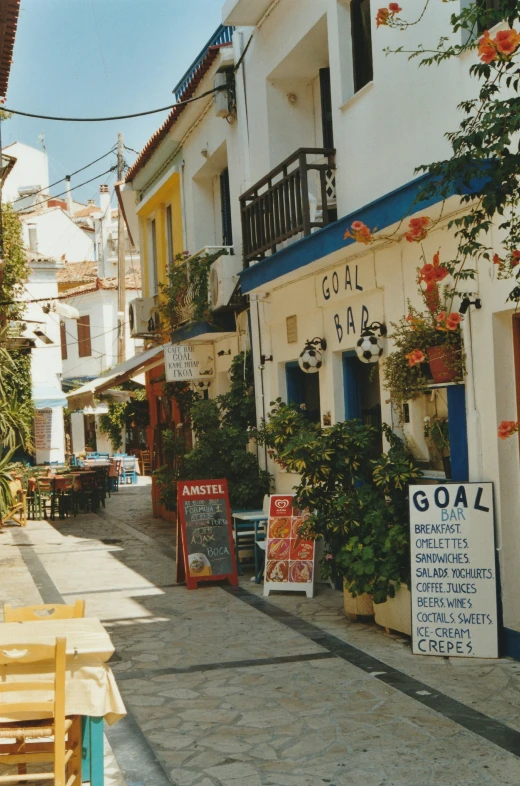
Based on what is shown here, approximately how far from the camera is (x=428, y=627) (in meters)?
7.75

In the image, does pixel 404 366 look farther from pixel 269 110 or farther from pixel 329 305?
pixel 269 110

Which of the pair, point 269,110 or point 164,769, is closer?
point 164,769

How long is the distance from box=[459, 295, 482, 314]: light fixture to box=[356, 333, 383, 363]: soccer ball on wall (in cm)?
183

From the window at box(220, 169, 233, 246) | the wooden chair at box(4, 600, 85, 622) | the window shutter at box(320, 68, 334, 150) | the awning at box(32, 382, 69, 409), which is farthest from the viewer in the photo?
the awning at box(32, 382, 69, 409)

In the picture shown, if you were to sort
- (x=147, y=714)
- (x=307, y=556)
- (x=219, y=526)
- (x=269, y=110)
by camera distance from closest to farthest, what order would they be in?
(x=147, y=714), (x=307, y=556), (x=219, y=526), (x=269, y=110)

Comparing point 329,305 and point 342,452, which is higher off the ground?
point 329,305

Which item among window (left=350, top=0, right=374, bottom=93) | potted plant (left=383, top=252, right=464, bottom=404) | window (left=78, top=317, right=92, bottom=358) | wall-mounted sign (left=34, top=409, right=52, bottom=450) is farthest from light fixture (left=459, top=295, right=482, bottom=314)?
window (left=78, top=317, right=92, bottom=358)

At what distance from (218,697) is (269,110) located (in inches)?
334

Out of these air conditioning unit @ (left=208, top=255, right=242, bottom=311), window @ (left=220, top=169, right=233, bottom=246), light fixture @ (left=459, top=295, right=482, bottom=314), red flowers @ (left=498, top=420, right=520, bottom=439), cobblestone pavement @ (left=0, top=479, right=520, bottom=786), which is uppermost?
window @ (left=220, top=169, right=233, bottom=246)

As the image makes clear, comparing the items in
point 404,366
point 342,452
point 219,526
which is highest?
point 404,366

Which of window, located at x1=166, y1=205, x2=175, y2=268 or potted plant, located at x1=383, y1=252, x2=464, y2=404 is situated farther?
window, located at x1=166, y1=205, x2=175, y2=268

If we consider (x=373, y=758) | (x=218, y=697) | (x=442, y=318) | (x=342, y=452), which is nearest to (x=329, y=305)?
(x=342, y=452)

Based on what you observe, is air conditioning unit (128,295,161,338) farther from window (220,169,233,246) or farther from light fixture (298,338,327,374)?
light fixture (298,338,327,374)

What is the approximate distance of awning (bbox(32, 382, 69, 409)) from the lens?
37791mm
